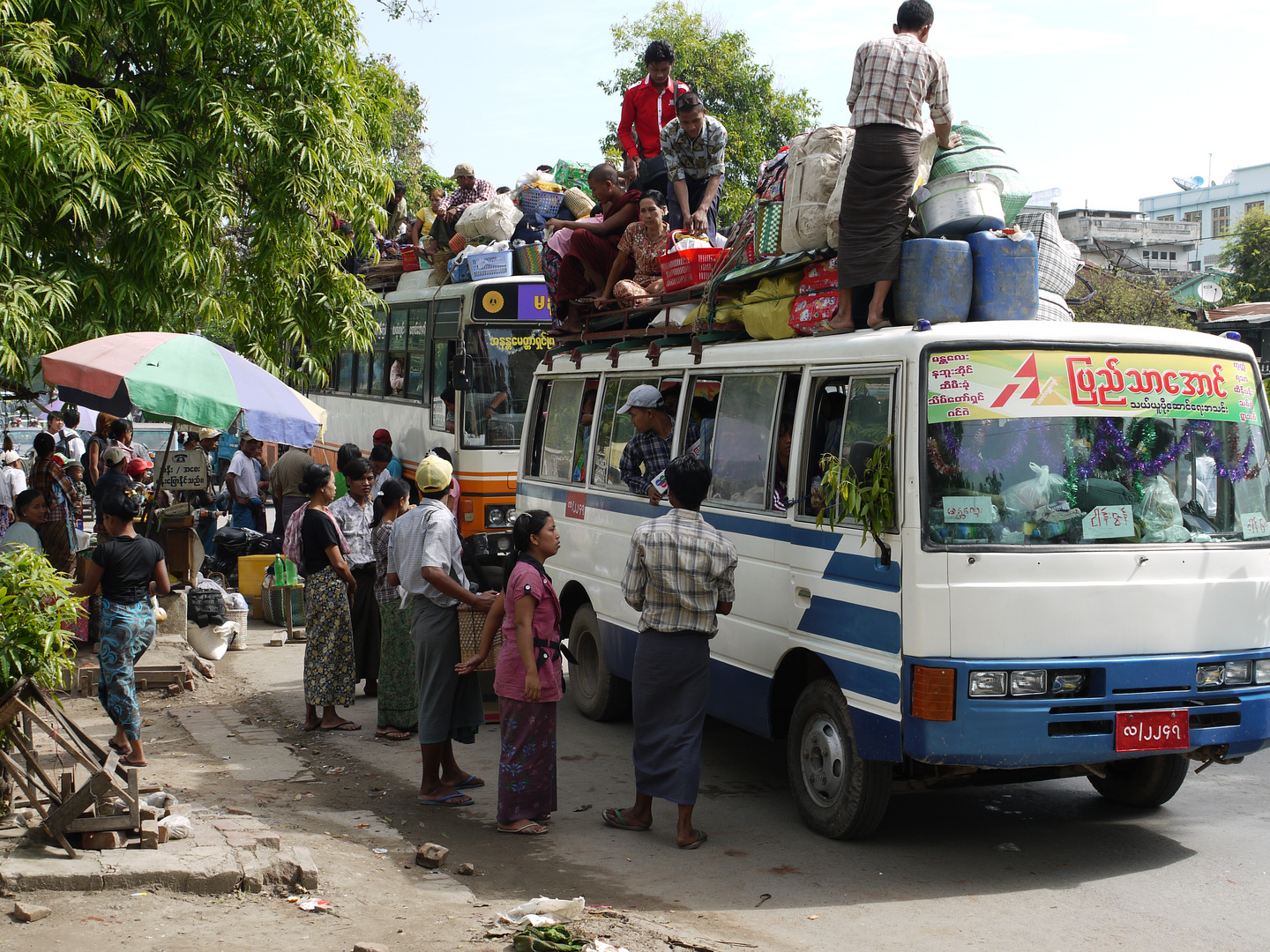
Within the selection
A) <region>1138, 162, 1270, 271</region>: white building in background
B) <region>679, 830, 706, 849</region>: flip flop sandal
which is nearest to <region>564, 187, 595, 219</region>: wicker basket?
<region>679, 830, 706, 849</region>: flip flop sandal

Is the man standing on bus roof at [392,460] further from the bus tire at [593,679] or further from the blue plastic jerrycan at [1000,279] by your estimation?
the blue plastic jerrycan at [1000,279]

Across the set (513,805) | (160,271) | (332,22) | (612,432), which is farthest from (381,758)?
(332,22)

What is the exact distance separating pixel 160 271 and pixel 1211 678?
24.2 ft

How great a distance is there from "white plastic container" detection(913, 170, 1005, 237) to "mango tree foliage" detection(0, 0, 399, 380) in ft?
18.1

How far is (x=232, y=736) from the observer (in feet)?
27.0

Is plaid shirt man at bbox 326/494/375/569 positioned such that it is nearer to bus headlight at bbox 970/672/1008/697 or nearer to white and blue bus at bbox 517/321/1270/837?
white and blue bus at bbox 517/321/1270/837

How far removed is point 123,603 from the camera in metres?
6.89

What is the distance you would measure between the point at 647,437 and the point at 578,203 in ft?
17.6

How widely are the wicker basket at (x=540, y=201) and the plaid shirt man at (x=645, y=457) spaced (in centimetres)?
651

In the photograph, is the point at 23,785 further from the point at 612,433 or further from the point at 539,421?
the point at 539,421

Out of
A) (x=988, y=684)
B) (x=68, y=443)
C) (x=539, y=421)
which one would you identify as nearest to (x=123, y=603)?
(x=539, y=421)

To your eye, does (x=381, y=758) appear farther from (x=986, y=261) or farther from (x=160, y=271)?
(x=986, y=261)

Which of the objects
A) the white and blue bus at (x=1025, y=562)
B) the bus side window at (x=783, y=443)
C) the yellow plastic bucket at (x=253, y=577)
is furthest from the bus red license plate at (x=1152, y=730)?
the yellow plastic bucket at (x=253, y=577)

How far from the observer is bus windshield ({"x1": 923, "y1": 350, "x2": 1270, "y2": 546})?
5047 mm
